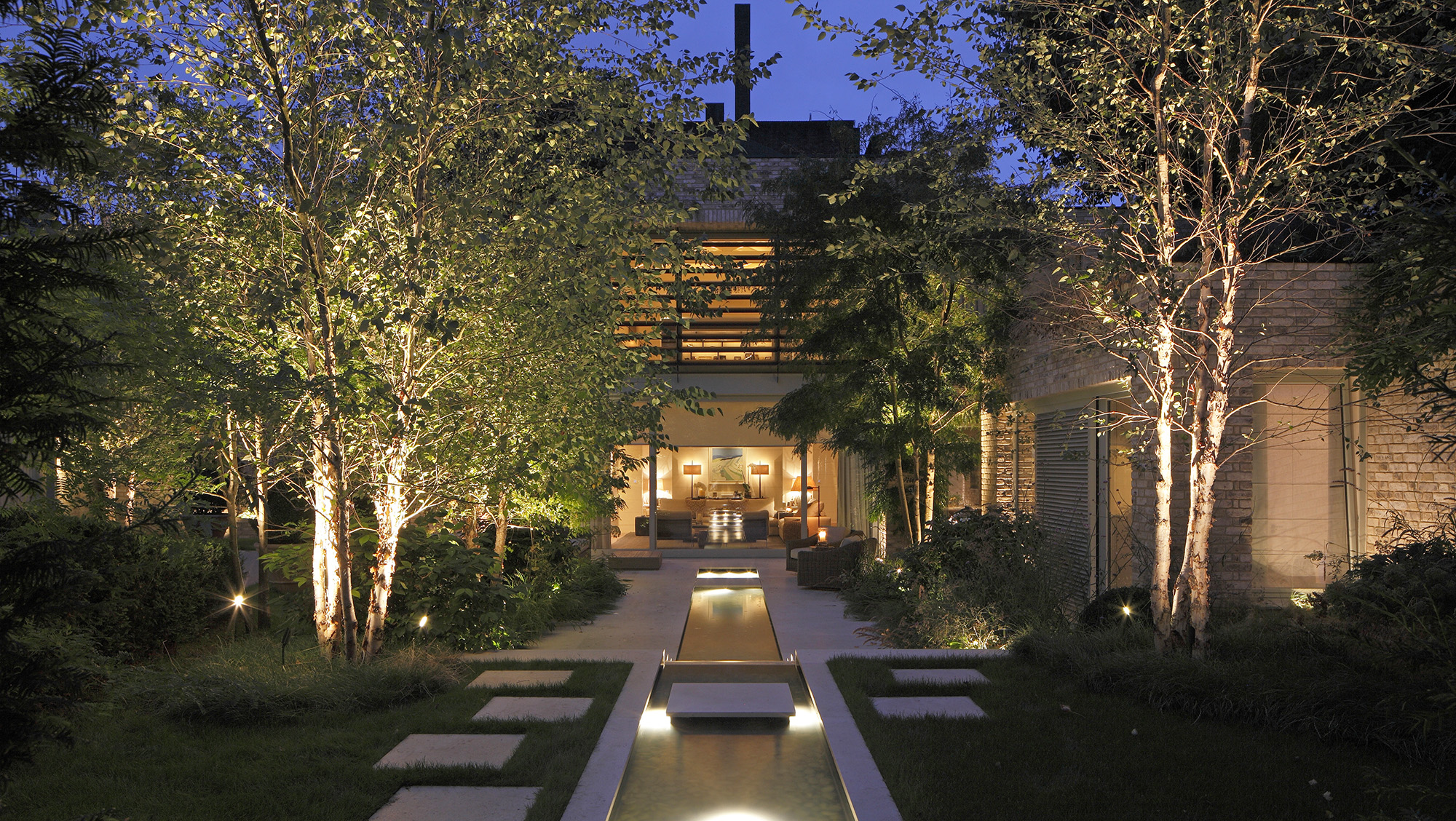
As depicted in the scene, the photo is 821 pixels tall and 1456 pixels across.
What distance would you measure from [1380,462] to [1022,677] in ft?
13.3

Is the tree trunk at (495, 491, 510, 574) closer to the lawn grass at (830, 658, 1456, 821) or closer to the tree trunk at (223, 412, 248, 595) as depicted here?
the tree trunk at (223, 412, 248, 595)

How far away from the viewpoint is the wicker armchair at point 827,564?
12609 millimetres

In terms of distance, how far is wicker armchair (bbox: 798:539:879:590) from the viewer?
1261 centimetres

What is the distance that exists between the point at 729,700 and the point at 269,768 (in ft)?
8.76

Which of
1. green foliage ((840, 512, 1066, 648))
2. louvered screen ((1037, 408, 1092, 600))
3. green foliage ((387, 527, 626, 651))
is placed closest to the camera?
green foliage ((387, 527, 626, 651))

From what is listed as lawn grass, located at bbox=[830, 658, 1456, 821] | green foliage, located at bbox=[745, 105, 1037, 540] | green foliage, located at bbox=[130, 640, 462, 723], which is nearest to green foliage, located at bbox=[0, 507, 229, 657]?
green foliage, located at bbox=[130, 640, 462, 723]

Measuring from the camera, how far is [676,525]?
18.6m

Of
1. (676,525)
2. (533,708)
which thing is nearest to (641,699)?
(533,708)

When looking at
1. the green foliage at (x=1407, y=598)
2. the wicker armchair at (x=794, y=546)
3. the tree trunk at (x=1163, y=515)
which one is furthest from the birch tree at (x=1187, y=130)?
the wicker armchair at (x=794, y=546)

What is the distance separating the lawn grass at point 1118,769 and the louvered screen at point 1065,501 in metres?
3.45

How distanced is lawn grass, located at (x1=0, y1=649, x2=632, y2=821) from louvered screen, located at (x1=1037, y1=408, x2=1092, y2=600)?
18.1 feet

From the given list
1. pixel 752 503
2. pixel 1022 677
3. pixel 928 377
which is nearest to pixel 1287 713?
pixel 1022 677

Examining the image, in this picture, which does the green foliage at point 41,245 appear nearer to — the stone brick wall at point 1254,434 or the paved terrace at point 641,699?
the paved terrace at point 641,699

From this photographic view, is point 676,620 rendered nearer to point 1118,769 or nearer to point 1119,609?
point 1119,609
